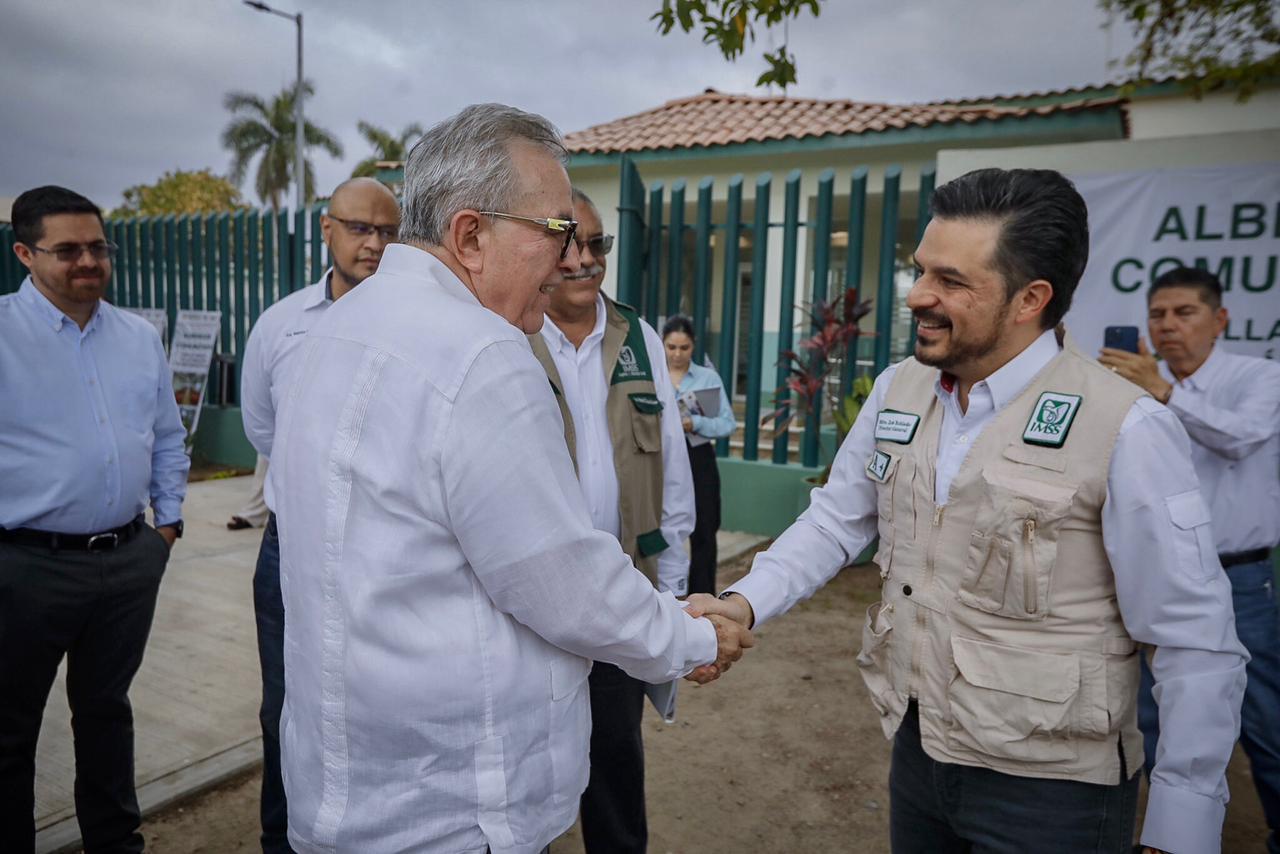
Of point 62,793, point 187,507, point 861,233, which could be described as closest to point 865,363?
point 861,233

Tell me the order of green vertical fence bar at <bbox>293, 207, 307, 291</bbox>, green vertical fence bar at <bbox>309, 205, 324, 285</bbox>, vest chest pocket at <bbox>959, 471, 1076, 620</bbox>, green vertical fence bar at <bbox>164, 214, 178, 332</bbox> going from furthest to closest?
green vertical fence bar at <bbox>164, 214, 178, 332</bbox> < green vertical fence bar at <bbox>293, 207, 307, 291</bbox> < green vertical fence bar at <bbox>309, 205, 324, 285</bbox> < vest chest pocket at <bbox>959, 471, 1076, 620</bbox>

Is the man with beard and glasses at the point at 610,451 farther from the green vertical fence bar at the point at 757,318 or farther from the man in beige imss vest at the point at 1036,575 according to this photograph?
the green vertical fence bar at the point at 757,318

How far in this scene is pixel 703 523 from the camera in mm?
5008

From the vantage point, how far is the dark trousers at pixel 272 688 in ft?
8.27

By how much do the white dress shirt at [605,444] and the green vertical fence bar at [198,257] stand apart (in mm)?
A: 8538

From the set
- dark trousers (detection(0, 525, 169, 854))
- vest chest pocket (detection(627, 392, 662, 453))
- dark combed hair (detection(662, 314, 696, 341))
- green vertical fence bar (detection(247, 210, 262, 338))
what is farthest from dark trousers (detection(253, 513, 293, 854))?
green vertical fence bar (detection(247, 210, 262, 338))

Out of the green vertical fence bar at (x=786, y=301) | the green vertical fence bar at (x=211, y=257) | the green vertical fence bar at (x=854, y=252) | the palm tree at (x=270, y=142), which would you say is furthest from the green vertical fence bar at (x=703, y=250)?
the palm tree at (x=270, y=142)

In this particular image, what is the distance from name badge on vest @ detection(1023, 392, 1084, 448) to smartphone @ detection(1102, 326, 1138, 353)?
68.3 inches

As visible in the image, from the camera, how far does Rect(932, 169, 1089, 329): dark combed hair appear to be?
62.3 inches

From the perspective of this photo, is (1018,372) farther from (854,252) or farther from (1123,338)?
(854,252)

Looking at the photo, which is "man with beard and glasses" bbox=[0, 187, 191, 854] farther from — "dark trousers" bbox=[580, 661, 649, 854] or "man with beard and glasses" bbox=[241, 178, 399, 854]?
"dark trousers" bbox=[580, 661, 649, 854]

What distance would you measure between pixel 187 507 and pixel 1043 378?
7710 millimetres

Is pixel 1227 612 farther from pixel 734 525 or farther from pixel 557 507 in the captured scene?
pixel 734 525

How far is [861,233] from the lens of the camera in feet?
21.1
